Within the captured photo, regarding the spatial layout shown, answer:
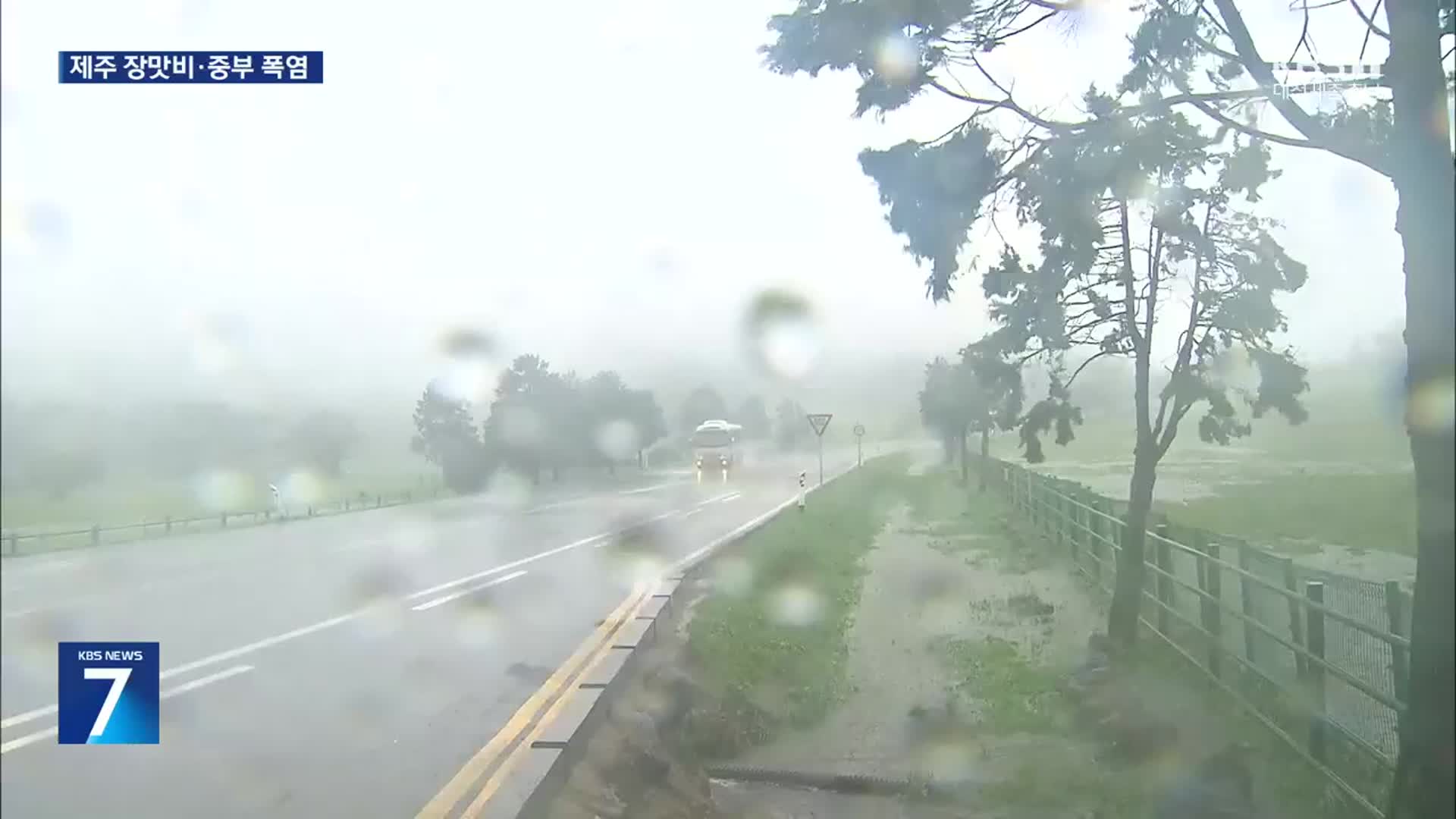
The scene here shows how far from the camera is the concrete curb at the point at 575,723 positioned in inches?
196

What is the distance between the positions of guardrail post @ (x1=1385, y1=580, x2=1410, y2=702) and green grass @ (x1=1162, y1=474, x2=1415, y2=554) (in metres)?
3.97

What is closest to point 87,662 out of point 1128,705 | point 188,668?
point 188,668

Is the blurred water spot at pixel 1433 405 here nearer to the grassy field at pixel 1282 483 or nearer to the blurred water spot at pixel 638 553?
the grassy field at pixel 1282 483

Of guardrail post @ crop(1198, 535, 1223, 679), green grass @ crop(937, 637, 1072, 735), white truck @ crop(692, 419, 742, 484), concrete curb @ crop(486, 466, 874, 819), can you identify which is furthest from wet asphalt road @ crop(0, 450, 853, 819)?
white truck @ crop(692, 419, 742, 484)

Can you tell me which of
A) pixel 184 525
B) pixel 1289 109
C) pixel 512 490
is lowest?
pixel 512 490

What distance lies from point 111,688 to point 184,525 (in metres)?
17.5

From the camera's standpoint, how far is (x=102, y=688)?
539 centimetres

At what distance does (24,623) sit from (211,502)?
1.65m

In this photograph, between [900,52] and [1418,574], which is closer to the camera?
[1418,574]

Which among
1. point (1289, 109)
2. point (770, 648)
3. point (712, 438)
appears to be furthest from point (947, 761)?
point (712, 438)

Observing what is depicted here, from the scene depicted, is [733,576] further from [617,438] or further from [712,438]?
[712,438]

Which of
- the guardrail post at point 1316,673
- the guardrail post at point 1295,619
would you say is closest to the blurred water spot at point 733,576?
the guardrail post at point 1295,619

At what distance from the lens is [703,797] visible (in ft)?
21.0

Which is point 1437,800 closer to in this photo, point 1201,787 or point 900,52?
point 1201,787
